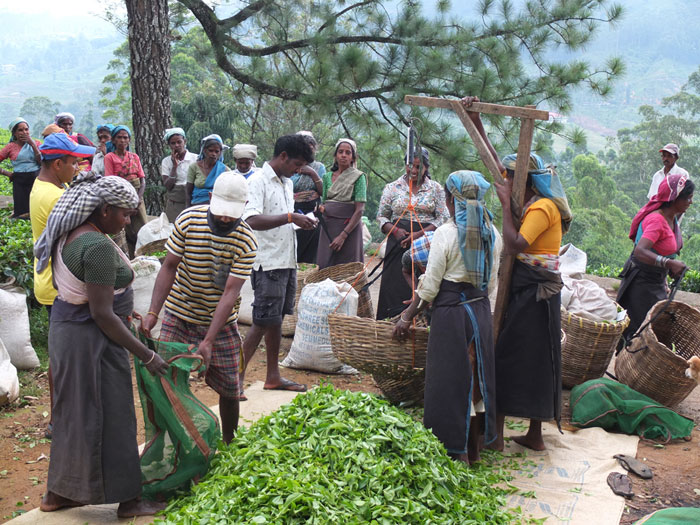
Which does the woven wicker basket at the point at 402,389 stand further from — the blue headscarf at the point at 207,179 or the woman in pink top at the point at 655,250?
the blue headscarf at the point at 207,179

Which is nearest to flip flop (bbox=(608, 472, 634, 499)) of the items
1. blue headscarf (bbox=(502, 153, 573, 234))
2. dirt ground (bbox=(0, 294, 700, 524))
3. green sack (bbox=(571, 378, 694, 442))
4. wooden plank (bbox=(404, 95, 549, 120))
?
dirt ground (bbox=(0, 294, 700, 524))

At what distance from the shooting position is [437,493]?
2701 millimetres

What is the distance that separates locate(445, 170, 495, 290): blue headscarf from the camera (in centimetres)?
325

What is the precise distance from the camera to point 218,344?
3.21 m

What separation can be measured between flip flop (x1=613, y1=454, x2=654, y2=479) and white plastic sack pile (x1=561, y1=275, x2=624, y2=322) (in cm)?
116

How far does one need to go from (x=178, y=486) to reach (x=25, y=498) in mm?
858

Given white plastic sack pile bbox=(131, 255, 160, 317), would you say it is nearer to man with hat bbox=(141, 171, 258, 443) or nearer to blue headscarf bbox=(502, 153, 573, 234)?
man with hat bbox=(141, 171, 258, 443)

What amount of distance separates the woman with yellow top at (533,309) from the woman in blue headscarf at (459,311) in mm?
→ 335

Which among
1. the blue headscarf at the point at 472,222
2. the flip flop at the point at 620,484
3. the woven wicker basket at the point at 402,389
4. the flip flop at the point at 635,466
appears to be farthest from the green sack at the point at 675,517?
the woven wicker basket at the point at 402,389

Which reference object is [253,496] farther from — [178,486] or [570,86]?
[570,86]

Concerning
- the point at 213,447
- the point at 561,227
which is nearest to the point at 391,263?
the point at 561,227

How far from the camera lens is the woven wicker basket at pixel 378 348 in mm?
3725

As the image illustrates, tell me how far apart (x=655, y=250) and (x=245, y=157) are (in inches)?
136

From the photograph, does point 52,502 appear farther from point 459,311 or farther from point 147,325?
point 459,311
